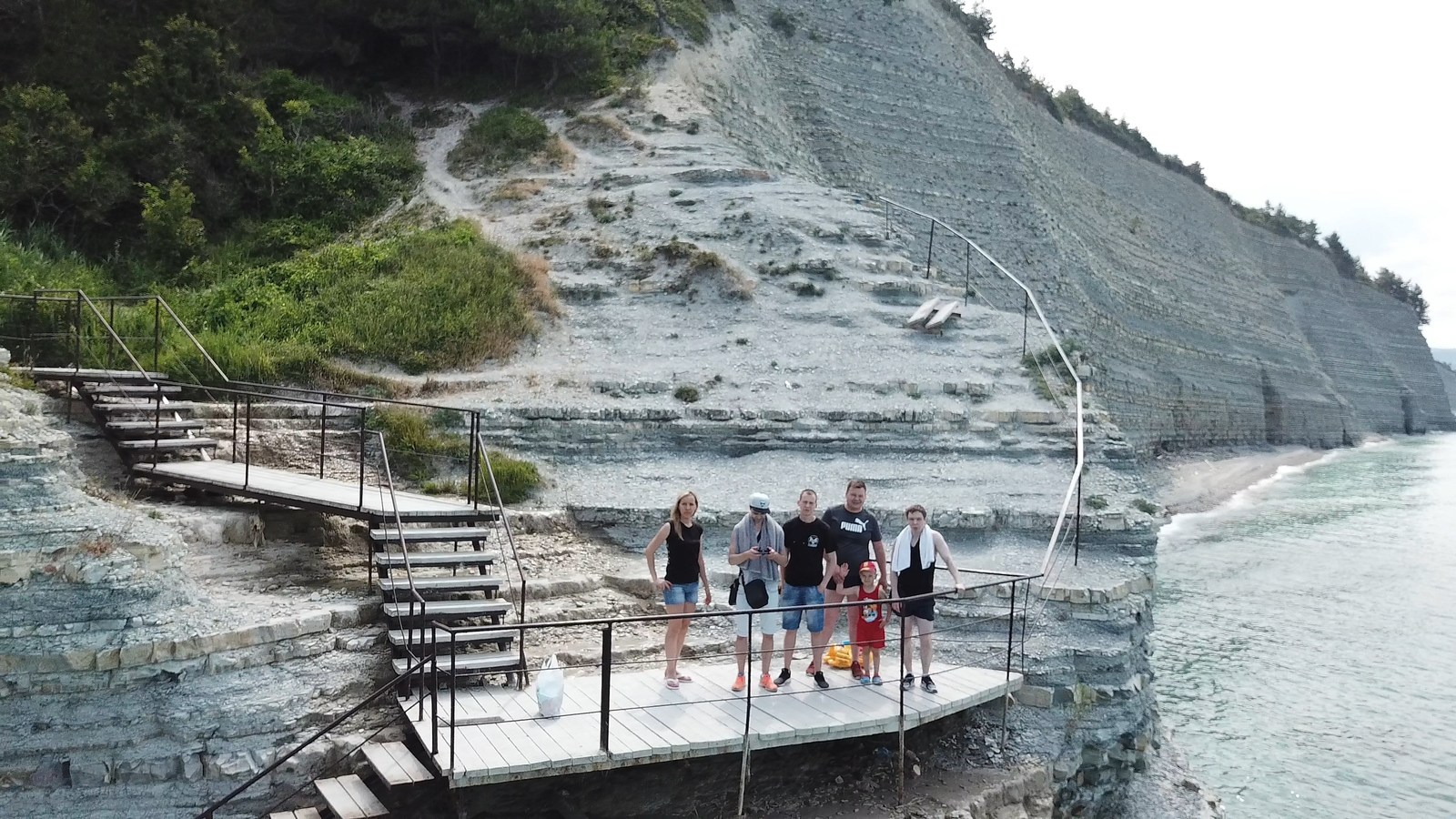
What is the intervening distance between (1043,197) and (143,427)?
90.7 ft

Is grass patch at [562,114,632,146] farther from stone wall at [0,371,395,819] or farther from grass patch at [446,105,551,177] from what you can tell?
stone wall at [0,371,395,819]

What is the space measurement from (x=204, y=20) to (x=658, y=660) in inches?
746

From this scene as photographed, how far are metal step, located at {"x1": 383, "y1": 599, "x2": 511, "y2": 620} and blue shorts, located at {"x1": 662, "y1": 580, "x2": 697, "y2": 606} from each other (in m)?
1.52

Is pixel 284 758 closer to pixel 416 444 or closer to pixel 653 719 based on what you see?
pixel 653 719

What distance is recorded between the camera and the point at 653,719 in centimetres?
760

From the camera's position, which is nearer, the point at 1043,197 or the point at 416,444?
the point at 416,444

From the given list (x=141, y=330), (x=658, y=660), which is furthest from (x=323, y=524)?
(x=141, y=330)

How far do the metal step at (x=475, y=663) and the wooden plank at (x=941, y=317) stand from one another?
9.83m

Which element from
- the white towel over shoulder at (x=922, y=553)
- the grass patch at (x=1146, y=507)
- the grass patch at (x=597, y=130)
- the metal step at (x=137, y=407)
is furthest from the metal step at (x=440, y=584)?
the grass patch at (x=597, y=130)

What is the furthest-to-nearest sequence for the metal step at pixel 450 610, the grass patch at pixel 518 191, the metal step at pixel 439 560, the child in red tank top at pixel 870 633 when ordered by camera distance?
the grass patch at pixel 518 191 < the metal step at pixel 439 560 < the child in red tank top at pixel 870 633 < the metal step at pixel 450 610

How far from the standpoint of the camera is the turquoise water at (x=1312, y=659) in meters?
12.7

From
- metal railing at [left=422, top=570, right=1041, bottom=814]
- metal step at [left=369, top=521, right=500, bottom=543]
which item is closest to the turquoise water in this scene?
metal railing at [left=422, top=570, right=1041, bottom=814]

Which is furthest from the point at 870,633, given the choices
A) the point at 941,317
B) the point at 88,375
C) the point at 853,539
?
the point at 88,375

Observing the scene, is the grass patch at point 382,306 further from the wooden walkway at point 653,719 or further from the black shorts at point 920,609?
the black shorts at point 920,609
